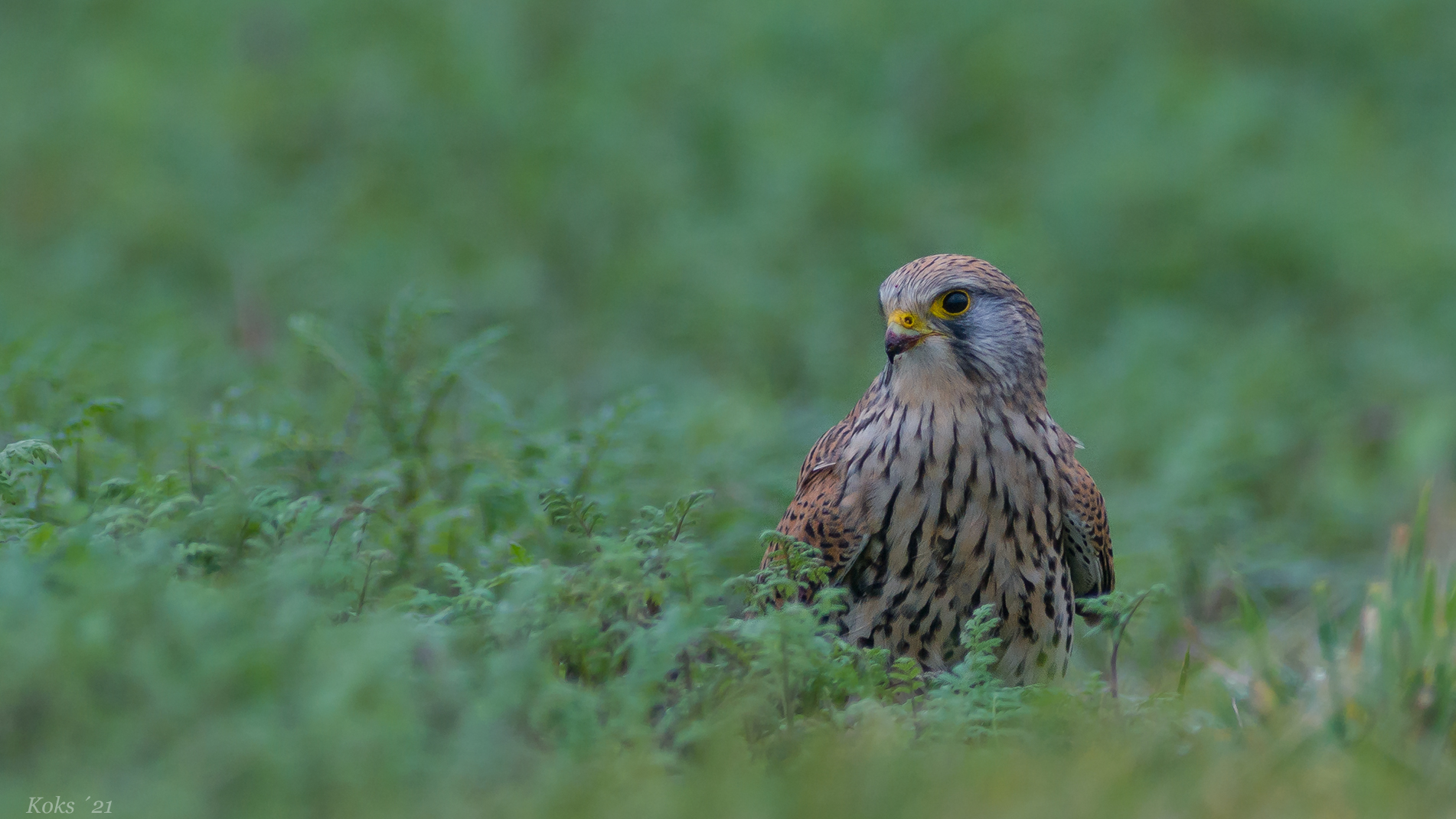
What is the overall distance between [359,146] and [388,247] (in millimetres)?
1077

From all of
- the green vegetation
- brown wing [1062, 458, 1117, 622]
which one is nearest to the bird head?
brown wing [1062, 458, 1117, 622]

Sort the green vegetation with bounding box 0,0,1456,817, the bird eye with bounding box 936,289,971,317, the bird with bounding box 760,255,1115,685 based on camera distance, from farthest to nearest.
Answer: the bird eye with bounding box 936,289,971,317 → the bird with bounding box 760,255,1115,685 → the green vegetation with bounding box 0,0,1456,817

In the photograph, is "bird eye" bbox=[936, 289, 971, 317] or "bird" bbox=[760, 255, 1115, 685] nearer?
"bird" bbox=[760, 255, 1115, 685]

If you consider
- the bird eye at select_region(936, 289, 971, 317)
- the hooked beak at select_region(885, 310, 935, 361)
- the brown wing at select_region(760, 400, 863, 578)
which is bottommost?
the brown wing at select_region(760, 400, 863, 578)

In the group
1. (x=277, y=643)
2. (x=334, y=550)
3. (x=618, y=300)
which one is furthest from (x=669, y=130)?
(x=277, y=643)

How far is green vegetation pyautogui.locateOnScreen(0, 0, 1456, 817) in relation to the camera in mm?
2869

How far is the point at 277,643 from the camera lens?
292 cm

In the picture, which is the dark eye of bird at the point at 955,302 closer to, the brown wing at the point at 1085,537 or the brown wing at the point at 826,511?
the brown wing at the point at 826,511

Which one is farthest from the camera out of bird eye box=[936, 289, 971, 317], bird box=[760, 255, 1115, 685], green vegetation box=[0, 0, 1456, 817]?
bird eye box=[936, 289, 971, 317]

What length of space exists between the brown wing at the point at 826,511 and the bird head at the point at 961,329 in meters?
0.27

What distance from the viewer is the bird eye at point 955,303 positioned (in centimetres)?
399

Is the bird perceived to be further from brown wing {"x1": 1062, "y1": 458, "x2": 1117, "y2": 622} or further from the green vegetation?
the green vegetation

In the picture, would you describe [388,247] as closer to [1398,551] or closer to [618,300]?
[618,300]

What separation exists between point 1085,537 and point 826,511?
0.67 m
